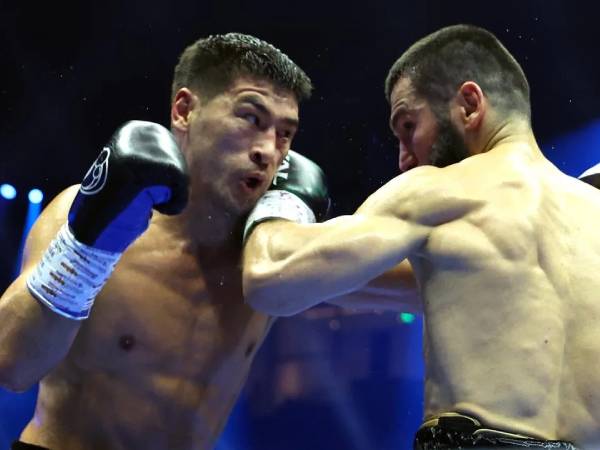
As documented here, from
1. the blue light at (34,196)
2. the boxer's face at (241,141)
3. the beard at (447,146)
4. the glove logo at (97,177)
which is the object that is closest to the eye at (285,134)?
the boxer's face at (241,141)

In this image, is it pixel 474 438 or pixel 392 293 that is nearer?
pixel 474 438

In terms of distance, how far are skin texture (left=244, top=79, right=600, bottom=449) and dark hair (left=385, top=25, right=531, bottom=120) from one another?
0.68 ft

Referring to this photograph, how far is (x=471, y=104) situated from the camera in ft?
6.68

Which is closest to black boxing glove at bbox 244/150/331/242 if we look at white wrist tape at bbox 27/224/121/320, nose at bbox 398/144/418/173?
nose at bbox 398/144/418/173

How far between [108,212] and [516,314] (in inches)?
32.9

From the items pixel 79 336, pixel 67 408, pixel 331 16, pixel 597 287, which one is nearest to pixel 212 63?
pixel 79 336

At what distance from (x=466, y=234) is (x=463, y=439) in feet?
1.31

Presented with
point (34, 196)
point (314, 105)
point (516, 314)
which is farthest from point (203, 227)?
point (34, 196)

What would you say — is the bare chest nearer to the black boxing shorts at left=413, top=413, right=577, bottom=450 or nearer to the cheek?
the cheek

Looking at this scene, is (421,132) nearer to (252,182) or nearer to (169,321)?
(252,182)

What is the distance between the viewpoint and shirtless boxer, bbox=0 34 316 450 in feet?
5.88

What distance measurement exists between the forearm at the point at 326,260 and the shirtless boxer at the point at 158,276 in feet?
0.82

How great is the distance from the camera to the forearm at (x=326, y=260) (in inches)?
69.4

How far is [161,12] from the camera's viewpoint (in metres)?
5.62
